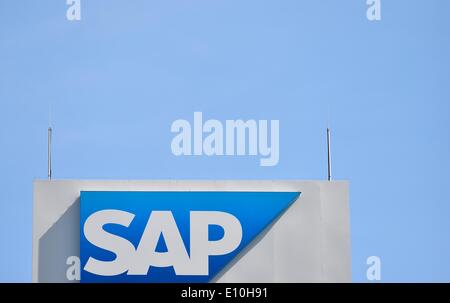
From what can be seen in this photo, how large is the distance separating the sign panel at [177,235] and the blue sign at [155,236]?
3 centimetres

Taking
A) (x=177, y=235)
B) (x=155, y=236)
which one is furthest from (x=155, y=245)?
(x=177, y=235)

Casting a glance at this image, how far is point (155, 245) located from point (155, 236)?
1.03 ft

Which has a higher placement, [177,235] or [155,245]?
[177,235]

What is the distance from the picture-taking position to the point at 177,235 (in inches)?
1425

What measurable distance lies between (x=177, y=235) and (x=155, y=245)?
831 mm

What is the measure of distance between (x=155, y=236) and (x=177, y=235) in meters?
0.76

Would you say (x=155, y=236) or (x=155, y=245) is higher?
(x=155, y=236)

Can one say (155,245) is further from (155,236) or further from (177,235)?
(177,235)

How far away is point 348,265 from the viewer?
36594 millimetres

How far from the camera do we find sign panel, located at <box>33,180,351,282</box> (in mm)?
36125

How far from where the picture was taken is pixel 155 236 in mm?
36125

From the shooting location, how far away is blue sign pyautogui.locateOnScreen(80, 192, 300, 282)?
36062mm
